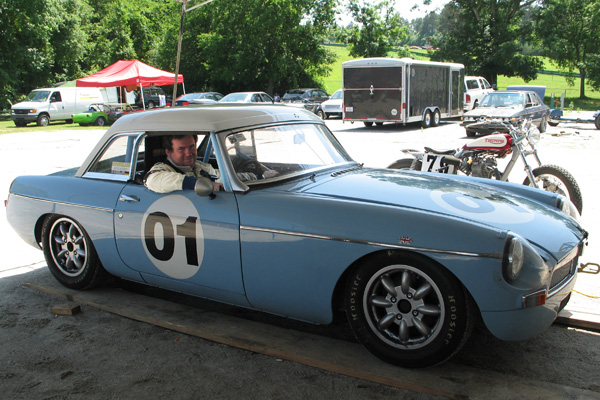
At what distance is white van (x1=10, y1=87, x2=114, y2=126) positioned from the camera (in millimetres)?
28375

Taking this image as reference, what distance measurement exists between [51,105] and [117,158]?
28.2m

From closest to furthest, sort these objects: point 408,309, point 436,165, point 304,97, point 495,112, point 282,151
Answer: point 408,309 → point 282,151 → point 436,165 → point 495,112 → point 304,97

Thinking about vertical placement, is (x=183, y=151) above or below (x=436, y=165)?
above

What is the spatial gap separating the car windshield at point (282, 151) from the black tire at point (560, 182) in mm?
3206

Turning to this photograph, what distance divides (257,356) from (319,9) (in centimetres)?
4569

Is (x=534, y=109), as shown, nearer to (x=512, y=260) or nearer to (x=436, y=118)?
(x=436, y=118)

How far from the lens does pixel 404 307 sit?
3.04 meters

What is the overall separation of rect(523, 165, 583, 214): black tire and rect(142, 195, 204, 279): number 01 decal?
4.55 m

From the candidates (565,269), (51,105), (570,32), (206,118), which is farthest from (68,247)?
(570,32)

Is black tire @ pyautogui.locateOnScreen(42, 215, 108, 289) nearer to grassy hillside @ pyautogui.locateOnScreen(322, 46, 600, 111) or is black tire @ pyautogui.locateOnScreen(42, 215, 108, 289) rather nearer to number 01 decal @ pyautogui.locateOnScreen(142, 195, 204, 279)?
number 01 decal @ pyautogui.locateOnScreen(142, 195, 204, 279)

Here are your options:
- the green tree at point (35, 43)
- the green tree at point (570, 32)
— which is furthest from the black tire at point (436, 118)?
the green tree at point (35, 43)

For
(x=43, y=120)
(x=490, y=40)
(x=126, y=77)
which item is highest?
(x=490, y=40)

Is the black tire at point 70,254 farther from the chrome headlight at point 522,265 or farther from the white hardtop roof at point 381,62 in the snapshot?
the white hardtop roof at point 381,62

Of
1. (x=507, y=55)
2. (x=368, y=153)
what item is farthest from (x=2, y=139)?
(x=507, y=55)
